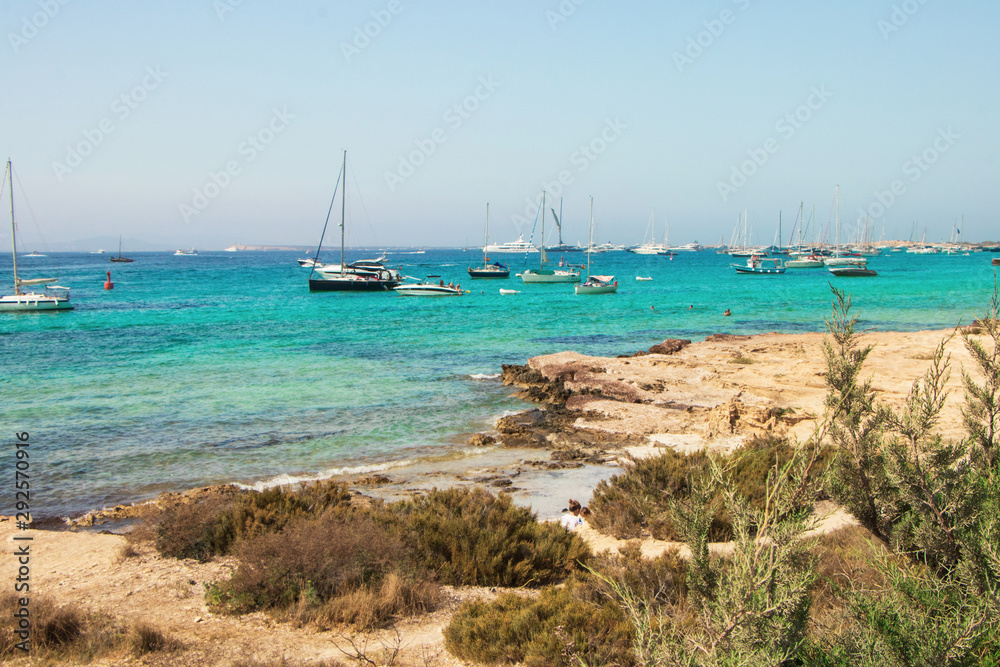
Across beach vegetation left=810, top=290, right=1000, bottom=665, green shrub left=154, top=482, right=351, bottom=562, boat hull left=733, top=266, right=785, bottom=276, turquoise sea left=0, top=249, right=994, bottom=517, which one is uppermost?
boat hull left=733, top=266, right=785, bottom=276

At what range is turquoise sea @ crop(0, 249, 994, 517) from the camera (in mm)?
12820

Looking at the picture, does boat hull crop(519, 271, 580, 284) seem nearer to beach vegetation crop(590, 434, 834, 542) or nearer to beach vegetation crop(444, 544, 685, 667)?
beach vegetation crop(590, 434, 834, 542)

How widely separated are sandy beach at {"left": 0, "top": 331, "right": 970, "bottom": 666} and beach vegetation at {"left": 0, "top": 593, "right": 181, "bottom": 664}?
16 cm

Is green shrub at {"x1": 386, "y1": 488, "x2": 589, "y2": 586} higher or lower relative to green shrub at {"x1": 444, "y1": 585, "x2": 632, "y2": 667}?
lower

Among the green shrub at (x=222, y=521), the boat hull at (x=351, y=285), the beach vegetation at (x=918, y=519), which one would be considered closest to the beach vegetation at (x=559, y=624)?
the beach vegetation at (x=918, y=519)

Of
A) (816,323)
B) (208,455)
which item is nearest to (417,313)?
(816,323)

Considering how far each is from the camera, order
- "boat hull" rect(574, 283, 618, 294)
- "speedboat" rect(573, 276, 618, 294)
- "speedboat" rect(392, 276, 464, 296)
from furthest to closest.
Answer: "speedboat" rect(573, 276, 618, 294) → "boat hull" rect(574, 283, 618, 294) → "speedboat" rect(392, 276, 464, 296)

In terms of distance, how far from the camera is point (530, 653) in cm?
476

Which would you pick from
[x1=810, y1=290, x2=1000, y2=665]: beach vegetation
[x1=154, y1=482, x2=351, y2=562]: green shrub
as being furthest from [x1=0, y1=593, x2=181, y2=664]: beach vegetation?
[x1=810, y1=290, x2=1000, y2=665]: beach vegetation

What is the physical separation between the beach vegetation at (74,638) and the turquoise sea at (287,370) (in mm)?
5729

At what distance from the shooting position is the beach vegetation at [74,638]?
4918mm

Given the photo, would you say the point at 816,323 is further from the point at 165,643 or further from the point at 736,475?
A: the point at 165,643

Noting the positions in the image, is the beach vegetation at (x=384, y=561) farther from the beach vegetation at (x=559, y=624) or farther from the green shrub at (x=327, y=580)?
the beach vegetation at (x=559, y=624)

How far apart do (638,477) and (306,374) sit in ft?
51.5
